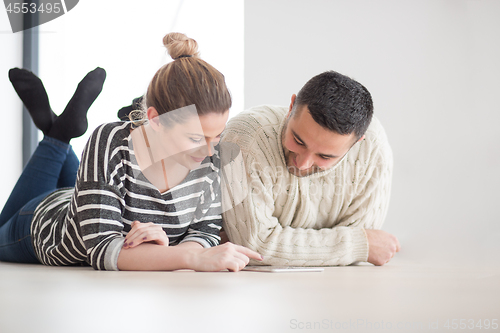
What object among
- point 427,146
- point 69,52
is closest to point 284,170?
point 427,146

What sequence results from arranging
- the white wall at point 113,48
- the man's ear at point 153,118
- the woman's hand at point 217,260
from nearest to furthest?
the woman's hand at point 217,260
the man's ear at point 153,118
the white wall at point 113,48

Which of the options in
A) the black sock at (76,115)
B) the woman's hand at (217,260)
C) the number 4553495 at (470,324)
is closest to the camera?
the number 4553495 at (470,324)

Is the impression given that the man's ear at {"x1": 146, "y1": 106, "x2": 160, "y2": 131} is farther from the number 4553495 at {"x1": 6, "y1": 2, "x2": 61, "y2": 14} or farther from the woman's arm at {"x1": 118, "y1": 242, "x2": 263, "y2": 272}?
the number 4553495 at {"x1": 6, "y1": 2, "x2": 61, "y2": 14}

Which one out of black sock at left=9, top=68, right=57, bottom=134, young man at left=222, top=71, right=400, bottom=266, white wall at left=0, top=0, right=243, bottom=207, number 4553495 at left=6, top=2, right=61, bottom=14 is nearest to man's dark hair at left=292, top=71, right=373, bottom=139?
young man at left=222, top=71, right=400, bottom=266

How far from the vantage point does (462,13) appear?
174 centimetres

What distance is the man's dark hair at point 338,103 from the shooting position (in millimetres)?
986

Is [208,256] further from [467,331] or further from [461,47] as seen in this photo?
[461,47]

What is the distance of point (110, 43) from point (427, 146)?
1756mm

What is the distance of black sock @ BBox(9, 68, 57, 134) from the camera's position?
1.37m

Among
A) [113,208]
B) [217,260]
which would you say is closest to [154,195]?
[113,208]

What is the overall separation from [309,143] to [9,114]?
198 cm

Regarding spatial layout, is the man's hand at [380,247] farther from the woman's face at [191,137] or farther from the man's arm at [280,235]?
the woman's face at [191,137]

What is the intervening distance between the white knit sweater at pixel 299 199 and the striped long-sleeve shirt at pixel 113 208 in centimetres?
7

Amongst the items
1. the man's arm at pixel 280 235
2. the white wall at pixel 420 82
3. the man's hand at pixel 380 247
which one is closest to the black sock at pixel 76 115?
the man's arm at pixel 280 235
